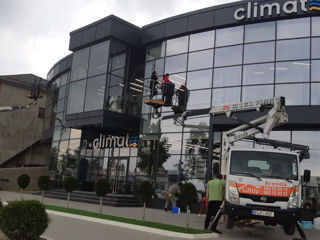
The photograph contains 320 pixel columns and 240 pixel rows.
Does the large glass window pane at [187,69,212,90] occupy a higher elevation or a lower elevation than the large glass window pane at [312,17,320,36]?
lower

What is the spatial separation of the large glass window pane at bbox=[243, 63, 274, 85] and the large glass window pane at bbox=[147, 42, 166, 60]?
5720 mm

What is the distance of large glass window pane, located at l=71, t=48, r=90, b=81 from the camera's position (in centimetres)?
2432

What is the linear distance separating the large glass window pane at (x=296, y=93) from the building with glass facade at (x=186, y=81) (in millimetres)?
46

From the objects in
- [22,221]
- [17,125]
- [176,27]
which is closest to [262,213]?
[22,221]

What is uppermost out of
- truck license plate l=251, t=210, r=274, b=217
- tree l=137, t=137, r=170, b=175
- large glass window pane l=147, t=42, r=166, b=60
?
large glass window pane l=147, t=42, r=166, b=60

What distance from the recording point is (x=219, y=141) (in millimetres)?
19781

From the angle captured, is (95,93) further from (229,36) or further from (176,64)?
(229,36)

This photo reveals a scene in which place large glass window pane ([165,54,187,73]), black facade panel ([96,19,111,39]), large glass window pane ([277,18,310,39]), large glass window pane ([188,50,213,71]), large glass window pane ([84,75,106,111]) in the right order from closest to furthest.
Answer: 1. large glass window pane ([277,18,310,39])
2. large glass window pane ([188,50,213,71])
3. large glass window pane ([165,54,187,73])
4. large glass window pane ([84,75,106,111])
5. black facade panel ([96,19,111,39])

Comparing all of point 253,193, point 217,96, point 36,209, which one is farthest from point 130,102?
point 36,209

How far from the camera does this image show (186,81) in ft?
70.3

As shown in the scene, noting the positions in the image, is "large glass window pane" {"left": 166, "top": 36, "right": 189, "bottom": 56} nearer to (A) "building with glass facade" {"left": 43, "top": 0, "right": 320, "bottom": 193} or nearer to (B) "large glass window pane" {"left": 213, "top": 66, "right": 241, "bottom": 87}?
(A) "building with glass facade" {"left": 43, "top": 0, "right": 320, "bottom": 193}

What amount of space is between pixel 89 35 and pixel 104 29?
1.59m

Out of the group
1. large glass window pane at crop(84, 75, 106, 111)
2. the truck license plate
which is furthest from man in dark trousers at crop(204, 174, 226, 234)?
large glass window pane at crop(84, 75, 106, 111)

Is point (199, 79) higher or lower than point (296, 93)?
higher
